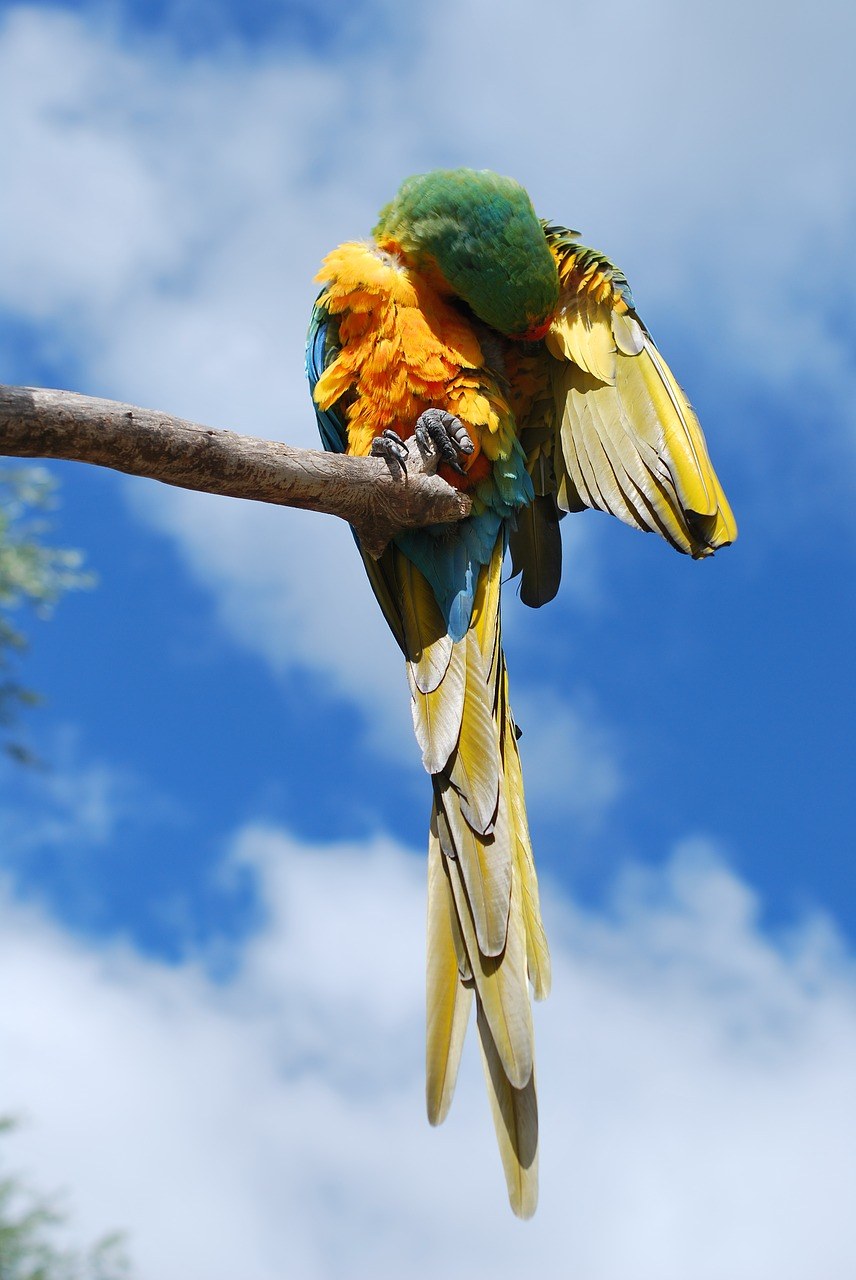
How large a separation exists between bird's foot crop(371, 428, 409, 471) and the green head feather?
0.39 meters

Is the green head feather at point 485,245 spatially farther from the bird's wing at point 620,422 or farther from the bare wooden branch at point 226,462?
the bare wooden branch at point 226,462

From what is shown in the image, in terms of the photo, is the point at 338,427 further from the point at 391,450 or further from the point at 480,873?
the point at 480,873

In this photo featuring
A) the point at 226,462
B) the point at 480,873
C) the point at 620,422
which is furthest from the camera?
the point at 620,422

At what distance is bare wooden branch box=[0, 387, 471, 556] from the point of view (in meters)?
1.92

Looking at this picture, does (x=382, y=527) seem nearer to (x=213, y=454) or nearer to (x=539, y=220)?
(x=213, y=454)

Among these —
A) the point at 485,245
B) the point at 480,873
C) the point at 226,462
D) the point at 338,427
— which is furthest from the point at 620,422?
the point at 480,873

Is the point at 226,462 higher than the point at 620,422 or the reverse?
the reverse

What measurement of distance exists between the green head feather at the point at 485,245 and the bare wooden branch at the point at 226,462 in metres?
0.41

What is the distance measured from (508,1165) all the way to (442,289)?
5.84 ft

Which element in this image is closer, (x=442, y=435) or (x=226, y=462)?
(x=226, y=462)

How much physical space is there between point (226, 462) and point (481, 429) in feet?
2.05

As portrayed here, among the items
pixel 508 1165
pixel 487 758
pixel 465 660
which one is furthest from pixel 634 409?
pixel 508 1165

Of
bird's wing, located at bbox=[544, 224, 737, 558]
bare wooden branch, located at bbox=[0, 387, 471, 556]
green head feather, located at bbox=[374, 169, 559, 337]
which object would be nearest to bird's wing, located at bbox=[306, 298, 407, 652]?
bare wooden branch, located at bbox=[0, 387, 471, 556]

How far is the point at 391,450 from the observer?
7.71 ft
